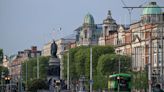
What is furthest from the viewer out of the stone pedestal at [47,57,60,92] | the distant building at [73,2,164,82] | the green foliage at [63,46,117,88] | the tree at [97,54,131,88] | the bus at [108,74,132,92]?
the green foliage at [63,46,117,88]

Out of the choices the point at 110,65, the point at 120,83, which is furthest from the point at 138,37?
the point at 120,83

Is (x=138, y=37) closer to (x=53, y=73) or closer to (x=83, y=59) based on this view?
(x=83, y=59)

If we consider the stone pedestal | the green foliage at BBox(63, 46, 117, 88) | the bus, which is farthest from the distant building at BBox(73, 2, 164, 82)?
the bus

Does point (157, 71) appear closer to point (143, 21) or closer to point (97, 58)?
point (143, 21)

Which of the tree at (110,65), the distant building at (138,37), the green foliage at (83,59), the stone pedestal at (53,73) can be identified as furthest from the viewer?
the green foliage at (83,59)

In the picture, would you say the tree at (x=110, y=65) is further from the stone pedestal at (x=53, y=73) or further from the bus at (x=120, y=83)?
the bus at (x=120, y=83)

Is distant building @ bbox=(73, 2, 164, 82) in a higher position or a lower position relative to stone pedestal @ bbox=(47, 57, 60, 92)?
higher

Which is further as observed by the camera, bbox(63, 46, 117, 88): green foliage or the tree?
bbox(63, 46, 117, 88): green foliage

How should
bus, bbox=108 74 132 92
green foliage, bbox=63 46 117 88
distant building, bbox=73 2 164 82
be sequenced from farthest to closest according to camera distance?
green foliage, bbox=63 46 117 88
distant building, bbox=73 2 164 82
bus, bbox=108 74 132 92

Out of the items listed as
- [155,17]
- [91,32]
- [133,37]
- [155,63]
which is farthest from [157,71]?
[91,32]

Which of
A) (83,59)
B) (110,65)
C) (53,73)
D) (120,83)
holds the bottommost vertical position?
(120,83)

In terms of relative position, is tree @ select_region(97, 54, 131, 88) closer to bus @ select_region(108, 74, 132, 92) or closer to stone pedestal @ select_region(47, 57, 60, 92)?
stone pedestal @ select_region(47, 57, 60, 92)

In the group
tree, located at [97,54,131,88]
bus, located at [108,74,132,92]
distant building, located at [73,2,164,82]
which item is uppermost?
distant building, located at [73,2,164,82]

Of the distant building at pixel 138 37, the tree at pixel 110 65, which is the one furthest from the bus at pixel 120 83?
the tree at pixel 110 65
